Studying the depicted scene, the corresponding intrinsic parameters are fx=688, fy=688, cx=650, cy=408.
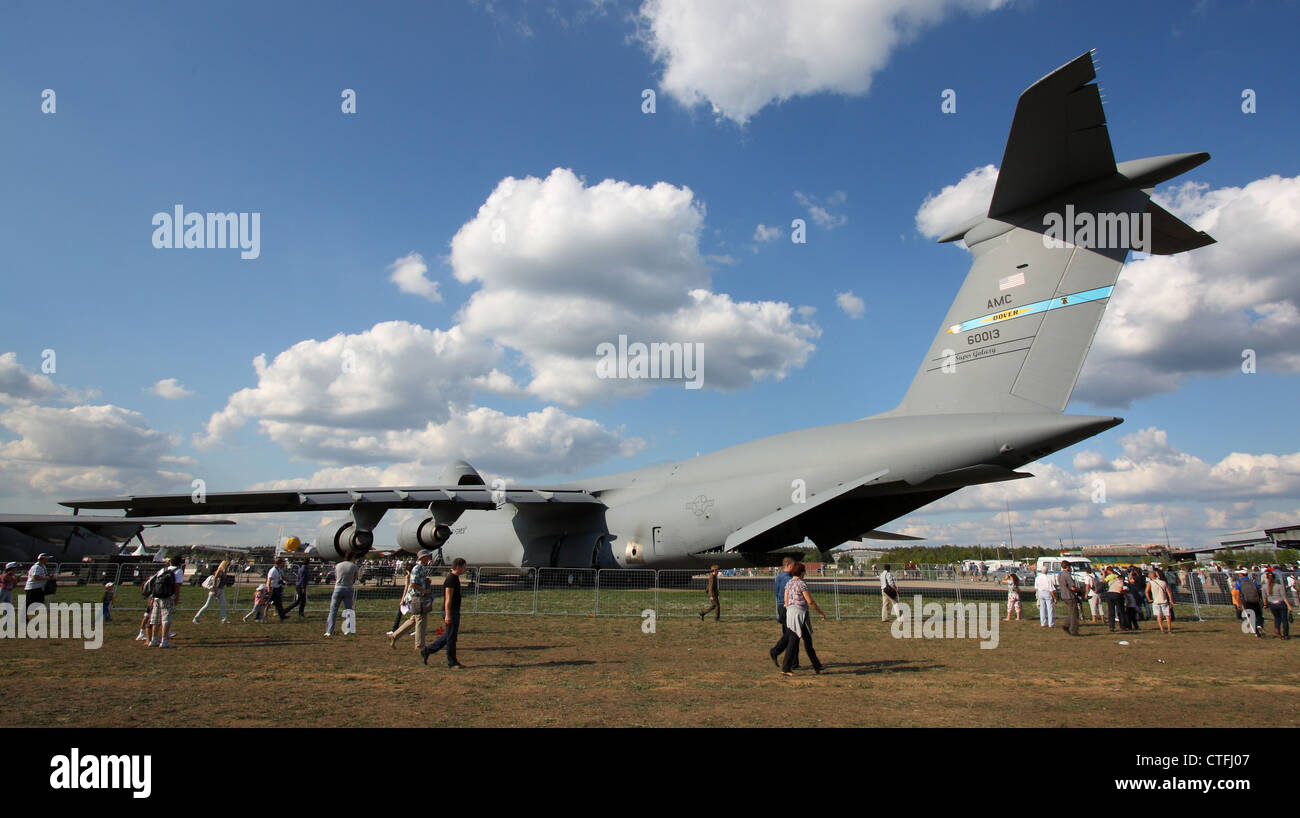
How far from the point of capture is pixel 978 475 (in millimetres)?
12828

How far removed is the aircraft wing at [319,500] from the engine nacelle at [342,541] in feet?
2.80

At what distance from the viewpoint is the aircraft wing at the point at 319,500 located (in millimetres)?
18438

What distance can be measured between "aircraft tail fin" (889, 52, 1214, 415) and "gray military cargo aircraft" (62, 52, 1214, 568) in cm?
2

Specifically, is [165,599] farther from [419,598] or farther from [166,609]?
[419,598]

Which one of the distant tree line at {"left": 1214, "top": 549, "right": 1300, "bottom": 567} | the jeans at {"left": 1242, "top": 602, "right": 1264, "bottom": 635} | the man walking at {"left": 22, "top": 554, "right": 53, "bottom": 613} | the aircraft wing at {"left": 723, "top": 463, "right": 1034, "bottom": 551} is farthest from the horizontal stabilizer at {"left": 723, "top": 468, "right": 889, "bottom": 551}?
the distant tree line at {"left": 1214, "top": 549, "right": 1300, "bottom": 567}

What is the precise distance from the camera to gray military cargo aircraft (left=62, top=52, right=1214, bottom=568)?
10.9 m

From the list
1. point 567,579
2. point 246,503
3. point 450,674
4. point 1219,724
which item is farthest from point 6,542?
point 1219,724
